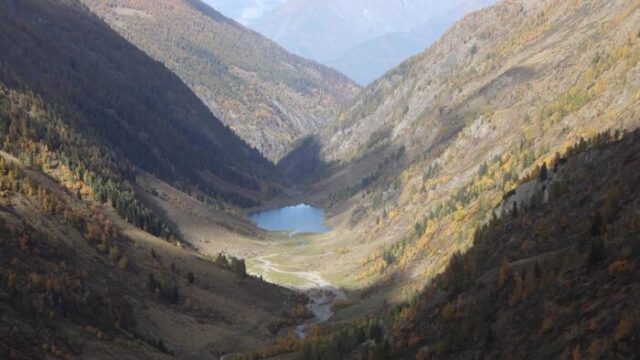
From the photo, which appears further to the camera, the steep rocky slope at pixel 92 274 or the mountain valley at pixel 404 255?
the steep rocky slope at pixel 92 274

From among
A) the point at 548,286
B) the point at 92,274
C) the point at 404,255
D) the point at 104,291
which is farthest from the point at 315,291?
the point at 548,286

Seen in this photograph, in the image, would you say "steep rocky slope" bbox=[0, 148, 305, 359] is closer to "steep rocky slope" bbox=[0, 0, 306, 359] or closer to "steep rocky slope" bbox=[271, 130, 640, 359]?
"steep rocky slope" bbox=[0, 0, 306, 359]

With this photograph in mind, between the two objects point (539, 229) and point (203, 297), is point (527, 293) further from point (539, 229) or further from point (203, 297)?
point (203, 297)

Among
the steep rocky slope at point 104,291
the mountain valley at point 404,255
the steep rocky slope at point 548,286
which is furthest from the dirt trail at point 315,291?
the steep rocky slope at point 548,286

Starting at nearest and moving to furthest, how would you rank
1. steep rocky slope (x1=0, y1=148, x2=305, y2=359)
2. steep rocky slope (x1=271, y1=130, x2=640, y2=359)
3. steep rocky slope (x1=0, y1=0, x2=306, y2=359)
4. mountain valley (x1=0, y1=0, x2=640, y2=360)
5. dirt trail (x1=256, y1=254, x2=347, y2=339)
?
steep rocky slope (x1=271, y1=130, x2=640, y2=359)
mountain valley (x1=0, y1=0, x2=640, y2=360)
steep rocky slope (x1=0, y1=148, x2=305, y2=359)
steep rocky slope (x1=0, y1=0, x2=306, y2=359)
dirt trail (x1=256, y1=254, x2=347, y2=339)

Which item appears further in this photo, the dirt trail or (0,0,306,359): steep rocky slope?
the dirt trail

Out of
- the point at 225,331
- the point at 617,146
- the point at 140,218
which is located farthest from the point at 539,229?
the point at 140,218

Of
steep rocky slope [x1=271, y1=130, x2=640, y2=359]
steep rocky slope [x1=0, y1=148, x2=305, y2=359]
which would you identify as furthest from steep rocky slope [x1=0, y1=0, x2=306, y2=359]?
steep rocky slope [x1=271, y1=130, x2=640, y2=359]

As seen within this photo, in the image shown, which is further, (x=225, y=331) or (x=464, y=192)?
(x=464, y=192)

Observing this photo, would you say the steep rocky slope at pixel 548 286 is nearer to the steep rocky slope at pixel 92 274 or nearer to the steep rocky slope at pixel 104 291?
the steep rocky slope at pixel 104 291
